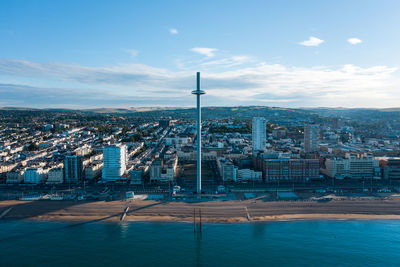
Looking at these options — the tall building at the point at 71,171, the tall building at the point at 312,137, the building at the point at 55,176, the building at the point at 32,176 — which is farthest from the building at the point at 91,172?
the tall building at the point at 312,137

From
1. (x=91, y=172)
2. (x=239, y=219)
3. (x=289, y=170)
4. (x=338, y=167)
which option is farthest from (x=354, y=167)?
(x=91, y=172)

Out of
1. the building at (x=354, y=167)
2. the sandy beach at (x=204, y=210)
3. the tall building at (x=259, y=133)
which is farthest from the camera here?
the tall building at (x=259, y=133)

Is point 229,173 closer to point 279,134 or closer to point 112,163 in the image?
point 112,163

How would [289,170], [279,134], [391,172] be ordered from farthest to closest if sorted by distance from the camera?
[279,134]
[391,172]
[289,170]

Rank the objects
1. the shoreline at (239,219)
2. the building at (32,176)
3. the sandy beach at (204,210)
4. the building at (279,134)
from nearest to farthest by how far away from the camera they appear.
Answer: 1. the shoreline at (239,219)
2. the sandy beach at (204,210)
3. the building at (32,176)
4. the building at (279,134)

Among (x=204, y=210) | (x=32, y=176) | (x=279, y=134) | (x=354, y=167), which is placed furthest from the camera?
(x=279, y=134)

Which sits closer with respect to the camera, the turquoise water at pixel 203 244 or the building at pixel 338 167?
the turquoise water at pixel 203 244

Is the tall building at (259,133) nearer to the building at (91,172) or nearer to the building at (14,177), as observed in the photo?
the building at (91,172)

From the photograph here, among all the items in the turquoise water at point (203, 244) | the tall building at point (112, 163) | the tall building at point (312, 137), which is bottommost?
the turquoise water at point (203, 244)

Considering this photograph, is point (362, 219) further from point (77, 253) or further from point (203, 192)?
point (77, 253)
